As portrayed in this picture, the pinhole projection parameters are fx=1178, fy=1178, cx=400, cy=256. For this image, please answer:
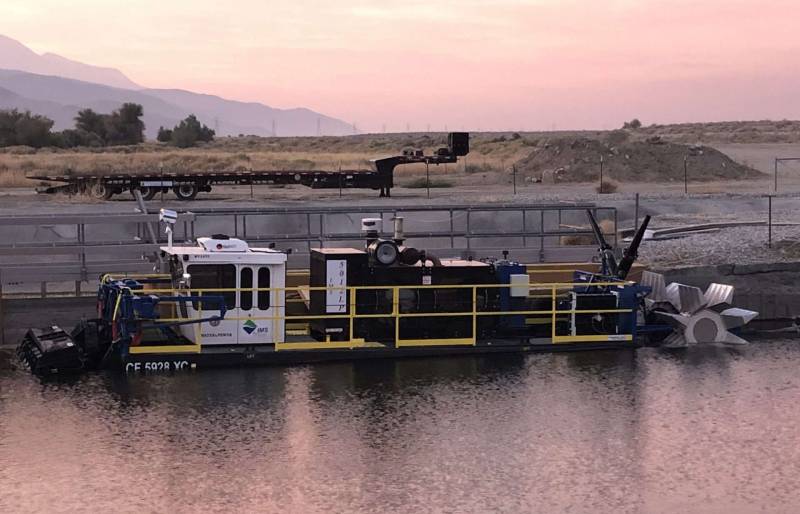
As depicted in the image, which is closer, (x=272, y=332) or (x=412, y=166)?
(x=272, y=332)

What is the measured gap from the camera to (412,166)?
78438mm

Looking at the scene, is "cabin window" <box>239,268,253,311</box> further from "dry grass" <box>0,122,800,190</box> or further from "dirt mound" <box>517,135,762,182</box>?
"dirt mound" <box>517,135,762,182</box>

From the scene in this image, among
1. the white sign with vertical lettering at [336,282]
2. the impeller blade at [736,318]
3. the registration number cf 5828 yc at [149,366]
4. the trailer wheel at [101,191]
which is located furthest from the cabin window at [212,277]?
the trailer wheel at [101,191]

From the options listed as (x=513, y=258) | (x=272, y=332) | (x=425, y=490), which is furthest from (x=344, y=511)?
(x=513, y=258)

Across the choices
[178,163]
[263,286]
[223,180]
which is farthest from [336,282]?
[178,163]

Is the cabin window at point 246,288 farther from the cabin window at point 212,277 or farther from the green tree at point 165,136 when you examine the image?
the green tree at point 165,136

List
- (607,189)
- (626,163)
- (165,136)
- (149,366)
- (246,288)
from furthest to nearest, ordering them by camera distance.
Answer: (165,136) → (626,163) → (607,189) → (246,288) → (149,366)

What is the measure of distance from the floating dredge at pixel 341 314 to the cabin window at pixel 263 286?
2 centimetres

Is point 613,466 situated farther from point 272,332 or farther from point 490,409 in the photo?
point 272,332

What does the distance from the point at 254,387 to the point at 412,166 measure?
59924 mm

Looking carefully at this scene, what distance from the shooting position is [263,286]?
20438 millimetres

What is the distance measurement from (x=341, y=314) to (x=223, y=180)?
1146 inches

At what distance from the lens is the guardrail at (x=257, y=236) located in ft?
77.8

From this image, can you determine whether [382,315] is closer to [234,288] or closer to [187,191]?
[234,288]
